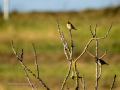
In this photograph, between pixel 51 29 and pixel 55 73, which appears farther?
pixel 51 29

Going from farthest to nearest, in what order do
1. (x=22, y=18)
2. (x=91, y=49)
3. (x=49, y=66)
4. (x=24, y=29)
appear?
(x=22, y=18)
(x=24, y=29)
(x=91, y=49)
(x=49, y=66)

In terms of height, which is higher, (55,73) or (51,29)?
(51,29)

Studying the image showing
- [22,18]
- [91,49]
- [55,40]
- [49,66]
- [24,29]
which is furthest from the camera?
[22,18]

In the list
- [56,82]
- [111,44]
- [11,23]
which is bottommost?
[56,82]

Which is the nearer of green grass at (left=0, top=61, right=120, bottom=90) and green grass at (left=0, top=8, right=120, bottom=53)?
green grass at (left=0, top=61, right=120, bottom=90)

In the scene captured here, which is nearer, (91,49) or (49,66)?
(49,66)

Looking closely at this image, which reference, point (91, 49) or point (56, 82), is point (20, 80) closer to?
point (56, 82)

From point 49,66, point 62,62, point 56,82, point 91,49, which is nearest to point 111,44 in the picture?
point 91,49

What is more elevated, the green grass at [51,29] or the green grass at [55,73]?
the green grass at [51,29]

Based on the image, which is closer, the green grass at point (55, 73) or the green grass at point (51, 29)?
the green grass at point (55, 73)

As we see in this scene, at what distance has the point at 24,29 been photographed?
55.8 ft

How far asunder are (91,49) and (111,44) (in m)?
1.26

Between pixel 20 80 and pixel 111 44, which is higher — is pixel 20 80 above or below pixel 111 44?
below

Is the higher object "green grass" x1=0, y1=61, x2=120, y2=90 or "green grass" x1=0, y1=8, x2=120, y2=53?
"green grass" x1=0, y1=8, x2=120, y2=53
